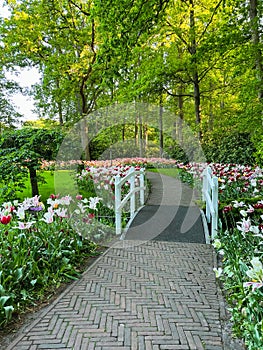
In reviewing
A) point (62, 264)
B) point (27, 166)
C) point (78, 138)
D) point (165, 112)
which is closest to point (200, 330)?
point (62, 264)

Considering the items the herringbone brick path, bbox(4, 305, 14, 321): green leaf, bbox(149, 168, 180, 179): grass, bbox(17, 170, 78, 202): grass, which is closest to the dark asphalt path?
the herringbone brick path

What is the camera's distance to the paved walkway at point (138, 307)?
2.28m

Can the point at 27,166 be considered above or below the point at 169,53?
below

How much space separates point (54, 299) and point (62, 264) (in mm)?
662

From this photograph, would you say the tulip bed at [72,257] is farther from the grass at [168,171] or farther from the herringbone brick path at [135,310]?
the grass at [168,171]

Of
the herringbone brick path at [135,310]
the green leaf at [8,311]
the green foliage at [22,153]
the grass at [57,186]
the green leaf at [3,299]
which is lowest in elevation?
the herringbone brick path at [135,310]

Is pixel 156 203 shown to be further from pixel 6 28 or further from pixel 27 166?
pixel 6 28

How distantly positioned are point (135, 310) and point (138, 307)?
63mm

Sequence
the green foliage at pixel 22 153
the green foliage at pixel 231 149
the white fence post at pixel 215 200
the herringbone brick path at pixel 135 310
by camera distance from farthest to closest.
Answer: the green foliage at pixel 231 149 → the green foliage at pixel 22 153 → the white fence post at pixel 215 200 → the herringbone brick path at pixel 135 310

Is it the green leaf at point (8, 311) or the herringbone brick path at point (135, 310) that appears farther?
the green leaf at point (8, 311)

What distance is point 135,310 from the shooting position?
8.95ft

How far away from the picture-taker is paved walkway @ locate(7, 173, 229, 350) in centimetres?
228

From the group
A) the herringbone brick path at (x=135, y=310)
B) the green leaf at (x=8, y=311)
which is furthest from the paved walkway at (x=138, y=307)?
the green leaf at (x=8, y=311)

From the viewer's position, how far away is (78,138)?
1591 cm
